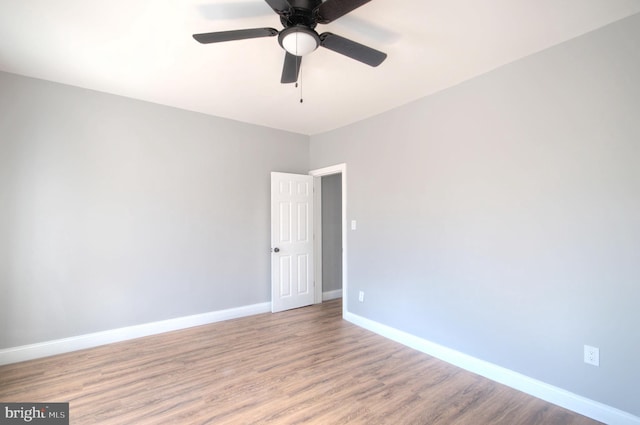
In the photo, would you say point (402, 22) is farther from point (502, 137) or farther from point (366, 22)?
point (502, 137)

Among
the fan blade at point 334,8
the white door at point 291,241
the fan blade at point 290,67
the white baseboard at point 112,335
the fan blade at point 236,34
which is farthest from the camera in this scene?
the white door at point 291,241

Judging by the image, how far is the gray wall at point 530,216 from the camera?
6.61 feet

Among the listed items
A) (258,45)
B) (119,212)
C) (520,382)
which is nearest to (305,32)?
(258,45)

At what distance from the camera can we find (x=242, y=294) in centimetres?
421

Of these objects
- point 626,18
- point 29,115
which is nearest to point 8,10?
point 29,115

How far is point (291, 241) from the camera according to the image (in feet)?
15.0

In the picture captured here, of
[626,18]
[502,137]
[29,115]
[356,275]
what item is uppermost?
[626,18]

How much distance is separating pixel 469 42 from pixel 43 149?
13.3ft

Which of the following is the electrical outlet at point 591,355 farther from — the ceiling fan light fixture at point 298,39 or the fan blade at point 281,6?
the fan blade at point 281,6

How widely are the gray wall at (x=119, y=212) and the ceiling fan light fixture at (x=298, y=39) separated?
7.98 ft

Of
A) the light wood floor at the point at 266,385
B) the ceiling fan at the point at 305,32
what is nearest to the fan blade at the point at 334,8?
the ceiling fan at the point at 305,32

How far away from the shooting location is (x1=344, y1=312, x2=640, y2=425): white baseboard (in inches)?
79.7

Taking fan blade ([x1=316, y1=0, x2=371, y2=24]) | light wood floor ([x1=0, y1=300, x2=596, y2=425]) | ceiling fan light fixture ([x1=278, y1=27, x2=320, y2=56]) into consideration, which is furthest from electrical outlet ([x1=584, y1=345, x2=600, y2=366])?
ceiling fan light fixture ([x1=278, y1=27, x2=320, y2=56])

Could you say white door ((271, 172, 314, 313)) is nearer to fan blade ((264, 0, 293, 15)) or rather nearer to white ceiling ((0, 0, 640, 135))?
white ceiling ((0, 0, 640, 135))
